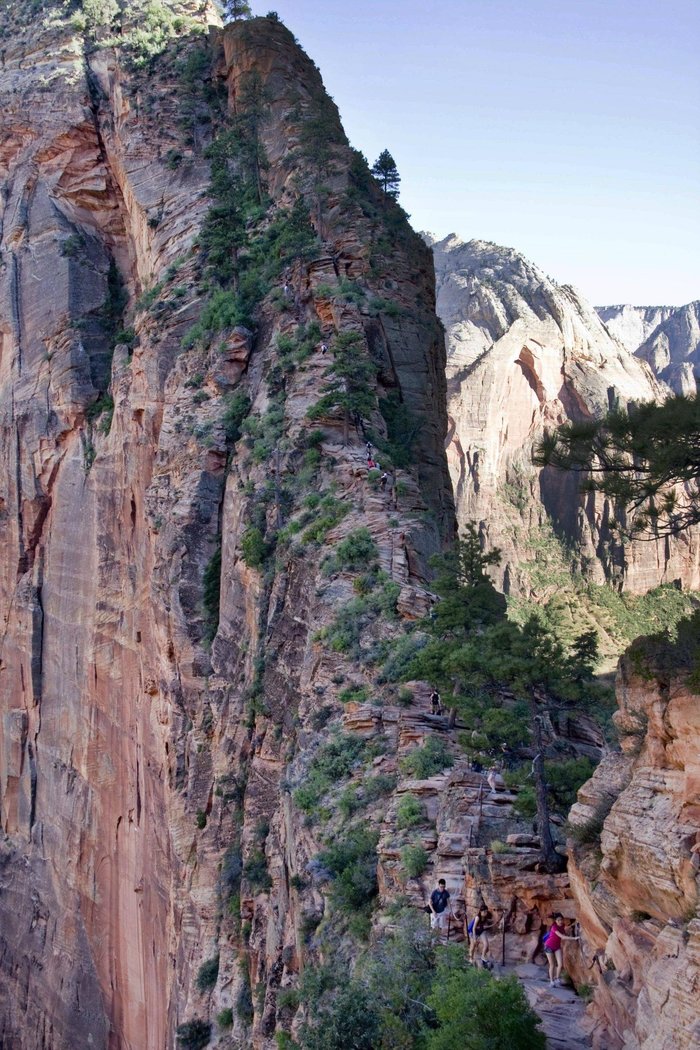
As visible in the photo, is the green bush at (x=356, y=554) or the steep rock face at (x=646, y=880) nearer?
the steep rock face at (x=646, y=880)

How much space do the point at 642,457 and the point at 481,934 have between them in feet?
28.0

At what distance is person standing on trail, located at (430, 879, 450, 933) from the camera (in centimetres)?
1720

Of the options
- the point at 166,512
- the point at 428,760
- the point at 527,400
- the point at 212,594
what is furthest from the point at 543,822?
the point at 527,400

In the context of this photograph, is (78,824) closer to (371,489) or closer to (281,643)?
(281,643)

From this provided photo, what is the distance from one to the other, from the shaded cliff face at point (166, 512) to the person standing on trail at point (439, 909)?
590 cm

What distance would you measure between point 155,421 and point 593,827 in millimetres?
30394

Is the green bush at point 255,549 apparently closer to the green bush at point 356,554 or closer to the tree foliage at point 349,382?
the green bush at point 356,554

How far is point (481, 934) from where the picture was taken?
16.5 metres

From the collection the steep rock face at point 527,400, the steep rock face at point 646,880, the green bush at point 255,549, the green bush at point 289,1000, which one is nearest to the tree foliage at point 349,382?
the green bush at point 255,549

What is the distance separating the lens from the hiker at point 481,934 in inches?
643

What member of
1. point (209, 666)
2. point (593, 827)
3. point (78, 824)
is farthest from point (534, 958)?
point (78, 824)

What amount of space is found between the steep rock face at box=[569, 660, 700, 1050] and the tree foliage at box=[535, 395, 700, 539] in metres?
2.47

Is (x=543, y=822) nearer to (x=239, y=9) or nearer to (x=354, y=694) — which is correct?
(x=354, y=694)

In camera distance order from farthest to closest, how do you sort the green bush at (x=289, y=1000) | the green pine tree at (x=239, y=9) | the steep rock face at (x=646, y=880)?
the green pine tree at (x=239, y=9), the green bush at (x=289, y=1000), the steep rock face at (x=646, y=880)
